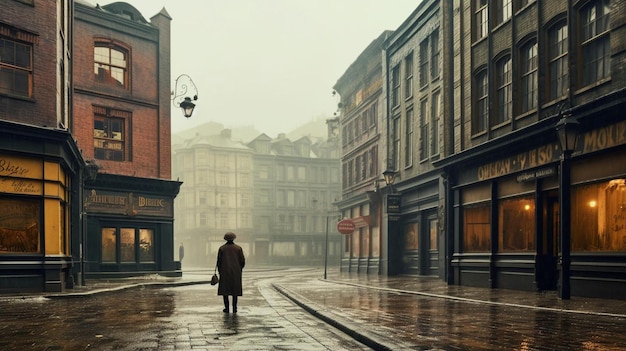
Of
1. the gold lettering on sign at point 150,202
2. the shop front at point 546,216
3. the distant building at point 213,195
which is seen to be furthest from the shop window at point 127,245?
the distant building at point 213,195

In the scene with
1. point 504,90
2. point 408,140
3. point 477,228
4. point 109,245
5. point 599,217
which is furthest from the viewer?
point 408,140

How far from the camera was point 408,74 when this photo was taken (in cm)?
2978

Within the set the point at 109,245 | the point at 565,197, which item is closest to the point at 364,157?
the point at 109,245

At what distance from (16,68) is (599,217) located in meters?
15.7

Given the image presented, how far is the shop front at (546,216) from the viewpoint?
13461mm

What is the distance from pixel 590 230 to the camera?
570 inches

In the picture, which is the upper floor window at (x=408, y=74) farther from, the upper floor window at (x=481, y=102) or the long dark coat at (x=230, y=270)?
the long dark coat at (x=230, y=270)

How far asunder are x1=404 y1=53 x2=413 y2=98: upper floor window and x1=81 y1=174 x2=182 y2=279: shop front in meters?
11.9

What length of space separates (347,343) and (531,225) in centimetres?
1071

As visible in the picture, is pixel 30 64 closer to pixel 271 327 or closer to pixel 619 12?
pixel 271 327

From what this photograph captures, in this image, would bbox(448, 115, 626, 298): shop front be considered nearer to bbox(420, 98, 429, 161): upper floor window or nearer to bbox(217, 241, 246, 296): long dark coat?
bbox(420, 98, 429, 161): upper floor window

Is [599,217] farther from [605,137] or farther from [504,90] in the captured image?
[504,90]

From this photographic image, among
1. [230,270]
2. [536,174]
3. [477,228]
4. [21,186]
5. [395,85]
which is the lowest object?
[230,270]

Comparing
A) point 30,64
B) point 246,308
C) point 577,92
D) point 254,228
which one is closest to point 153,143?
point 30,64
